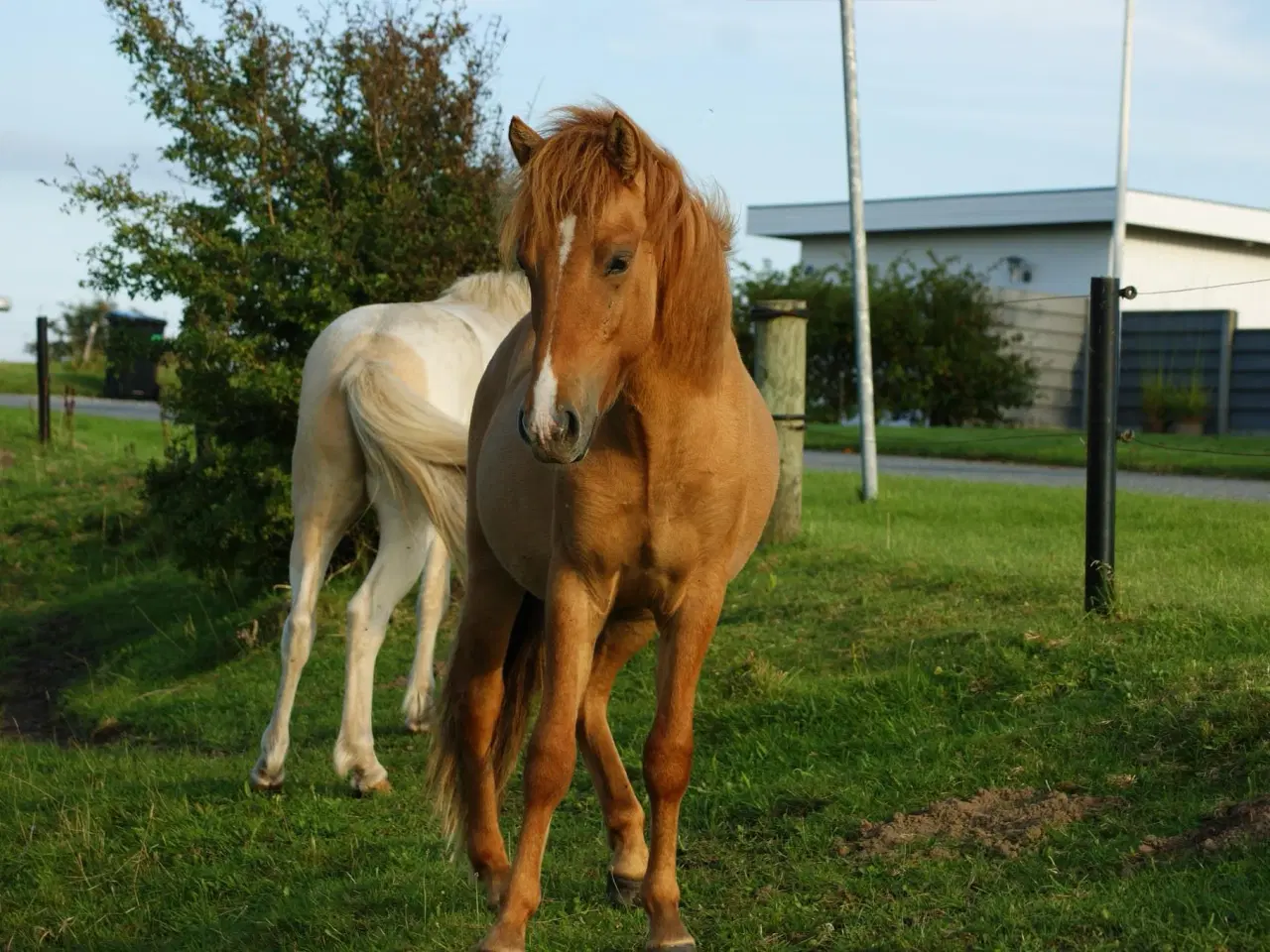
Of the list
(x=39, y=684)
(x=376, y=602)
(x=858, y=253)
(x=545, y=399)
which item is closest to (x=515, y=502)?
(x=545, y=399)

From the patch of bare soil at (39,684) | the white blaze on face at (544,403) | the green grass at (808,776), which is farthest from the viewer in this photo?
the patch of bare soil at (39,684)

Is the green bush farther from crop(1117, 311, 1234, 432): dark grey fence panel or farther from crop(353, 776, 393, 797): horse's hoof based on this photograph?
crop(353, 776, 393, 797): horse's hoof

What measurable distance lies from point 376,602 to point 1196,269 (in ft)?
113

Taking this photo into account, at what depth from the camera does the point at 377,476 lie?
6434mm

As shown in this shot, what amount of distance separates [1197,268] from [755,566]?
3152 cm

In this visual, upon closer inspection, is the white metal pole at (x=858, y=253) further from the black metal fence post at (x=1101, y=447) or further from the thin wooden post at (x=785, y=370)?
the black metal fence post at (x=1101, y=447)

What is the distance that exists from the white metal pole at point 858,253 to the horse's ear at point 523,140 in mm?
8385

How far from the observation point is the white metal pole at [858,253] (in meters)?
12.0

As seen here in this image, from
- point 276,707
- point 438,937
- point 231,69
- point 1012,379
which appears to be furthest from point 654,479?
point 1012,379

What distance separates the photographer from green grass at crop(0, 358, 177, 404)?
29578 mm

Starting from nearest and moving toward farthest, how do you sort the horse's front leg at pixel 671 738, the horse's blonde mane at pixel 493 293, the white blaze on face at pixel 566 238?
the white blaze on face at pixel 566 238 < the horse's front leg at pixel 671 738 < the horse's blonde mane at pixel 493 293

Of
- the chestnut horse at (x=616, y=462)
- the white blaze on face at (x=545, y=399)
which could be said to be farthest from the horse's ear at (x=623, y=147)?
the white blaze on face at (x=545, y=399)

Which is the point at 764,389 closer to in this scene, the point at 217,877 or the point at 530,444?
the point at 217,877

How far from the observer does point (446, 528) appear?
6.17m
